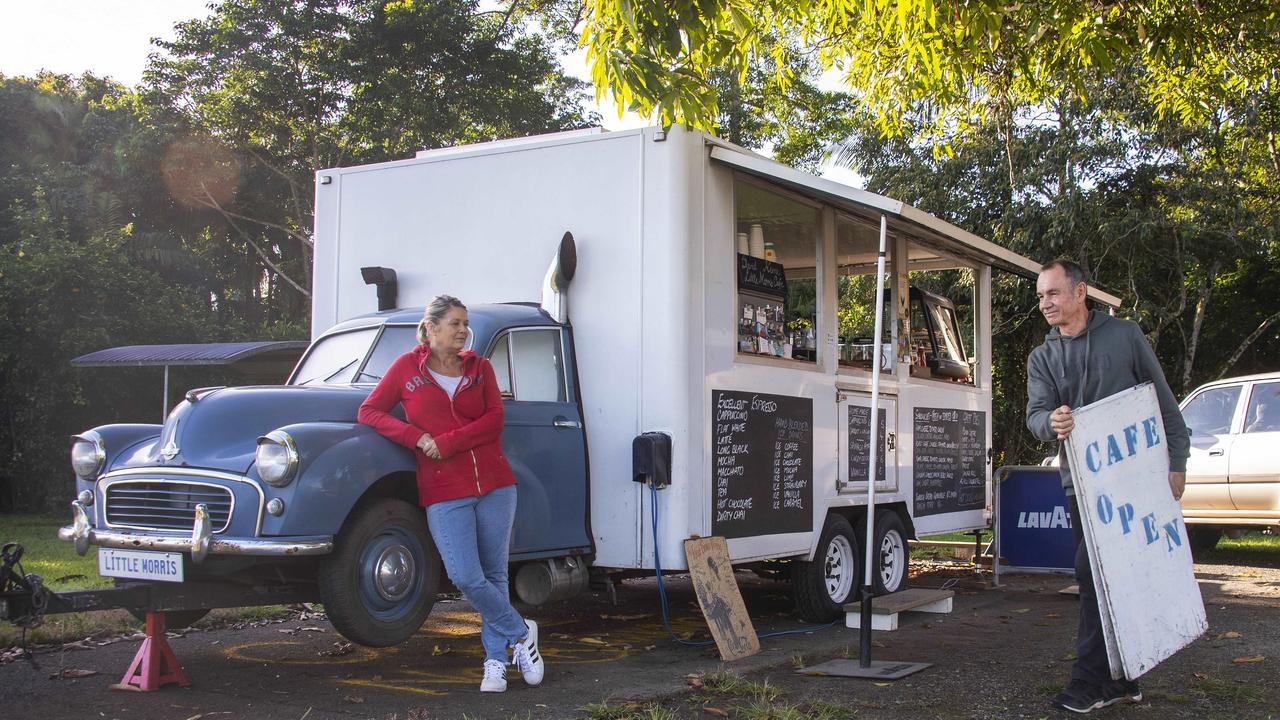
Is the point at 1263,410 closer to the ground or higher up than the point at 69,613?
higher up

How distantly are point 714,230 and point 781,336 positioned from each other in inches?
42.1

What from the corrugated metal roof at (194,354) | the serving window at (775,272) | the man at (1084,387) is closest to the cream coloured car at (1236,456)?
the serving window at (775,272)

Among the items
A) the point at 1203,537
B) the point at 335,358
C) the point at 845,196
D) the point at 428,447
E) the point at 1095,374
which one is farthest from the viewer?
the point at 1203,537

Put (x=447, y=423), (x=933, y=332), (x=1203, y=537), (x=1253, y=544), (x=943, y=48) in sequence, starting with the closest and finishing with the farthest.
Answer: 1. (x=447, y=423)
2. (x=933, y=332)
3. (x=943, y=48)
4. (x=1203, y=537)
5. (x=1253, y=544)

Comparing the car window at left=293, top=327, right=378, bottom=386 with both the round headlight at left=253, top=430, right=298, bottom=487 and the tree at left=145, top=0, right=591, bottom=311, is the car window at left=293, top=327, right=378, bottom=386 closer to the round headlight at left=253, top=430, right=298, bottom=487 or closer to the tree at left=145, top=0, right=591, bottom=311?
the round headlight at left=253, top=430, right=298, bottom=487

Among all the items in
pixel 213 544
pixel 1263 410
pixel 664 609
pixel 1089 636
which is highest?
pixel 1263 410

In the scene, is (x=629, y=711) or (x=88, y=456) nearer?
(x=629, y=711)

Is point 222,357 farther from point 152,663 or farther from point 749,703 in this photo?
point 749,703

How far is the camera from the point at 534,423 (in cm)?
622

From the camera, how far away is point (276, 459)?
496cm

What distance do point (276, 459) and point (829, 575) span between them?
4.26m

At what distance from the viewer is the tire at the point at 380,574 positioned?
5102 millimetres

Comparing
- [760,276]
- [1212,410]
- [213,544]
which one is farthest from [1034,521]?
[213,544]

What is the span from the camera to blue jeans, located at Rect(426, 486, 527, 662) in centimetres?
525
